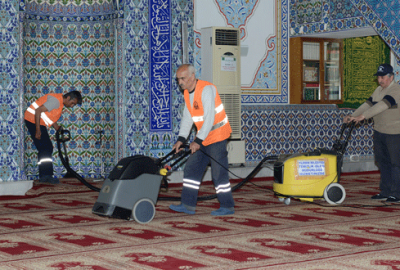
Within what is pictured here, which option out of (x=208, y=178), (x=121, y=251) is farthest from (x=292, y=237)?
(x=208, y=178)

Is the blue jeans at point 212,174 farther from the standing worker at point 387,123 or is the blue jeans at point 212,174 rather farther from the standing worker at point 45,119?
the standing worker at point 45,119

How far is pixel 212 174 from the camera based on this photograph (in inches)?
210

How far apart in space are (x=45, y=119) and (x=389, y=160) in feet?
13.2

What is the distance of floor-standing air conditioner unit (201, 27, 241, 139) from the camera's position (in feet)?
27.3

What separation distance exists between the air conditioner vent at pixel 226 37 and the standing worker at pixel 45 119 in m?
2.04

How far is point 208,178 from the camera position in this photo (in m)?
8.45

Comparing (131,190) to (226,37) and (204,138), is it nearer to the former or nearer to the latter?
(204,138)

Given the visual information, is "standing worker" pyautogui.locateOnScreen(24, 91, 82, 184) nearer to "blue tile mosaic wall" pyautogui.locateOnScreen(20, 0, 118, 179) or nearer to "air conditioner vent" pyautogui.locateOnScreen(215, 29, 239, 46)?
"blue tile mosaic wall" pyautogui.locateOnScreen(20, 0, 118, 179)

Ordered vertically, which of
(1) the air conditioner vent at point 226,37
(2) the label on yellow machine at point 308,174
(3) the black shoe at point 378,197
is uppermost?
(1) the air conditioner vent at point 226,37

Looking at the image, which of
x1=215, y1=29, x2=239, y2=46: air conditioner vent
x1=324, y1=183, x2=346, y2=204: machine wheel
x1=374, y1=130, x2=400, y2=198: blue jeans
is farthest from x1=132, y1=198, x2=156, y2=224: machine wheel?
x1=215, y1=29, x2=239, y2=46: air conditioner vent

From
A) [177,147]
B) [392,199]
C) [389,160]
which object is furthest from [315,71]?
[177,147]

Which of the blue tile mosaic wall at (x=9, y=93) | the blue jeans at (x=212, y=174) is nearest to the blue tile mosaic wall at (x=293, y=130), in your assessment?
the blue tile mosaic wall at (x=9, y=93)

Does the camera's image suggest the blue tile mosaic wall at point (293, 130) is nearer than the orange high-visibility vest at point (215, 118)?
No

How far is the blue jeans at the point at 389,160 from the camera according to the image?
595cm
